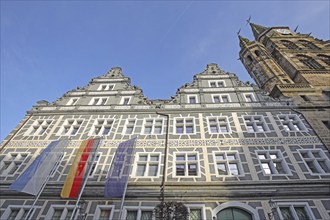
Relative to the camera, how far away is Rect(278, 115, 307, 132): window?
15695 millimetres

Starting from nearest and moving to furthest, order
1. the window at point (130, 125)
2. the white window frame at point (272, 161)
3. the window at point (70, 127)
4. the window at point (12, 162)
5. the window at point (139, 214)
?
the window at point (139, 214)
the white window frame at point (272, 161)
the window at point (12, 162)
the window at point (130, 125)
the window at point (70, 127)

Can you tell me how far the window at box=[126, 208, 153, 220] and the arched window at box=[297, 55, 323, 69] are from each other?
25.5 meters

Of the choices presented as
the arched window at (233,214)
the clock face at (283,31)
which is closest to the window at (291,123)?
the arched window at (233,214)

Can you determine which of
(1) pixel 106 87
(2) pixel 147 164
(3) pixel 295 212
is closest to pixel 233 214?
(3) pixel 295 212

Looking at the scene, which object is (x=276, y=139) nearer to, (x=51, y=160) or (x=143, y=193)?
(x=143, y=193)

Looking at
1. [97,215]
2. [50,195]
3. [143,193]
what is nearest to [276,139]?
[143,193]

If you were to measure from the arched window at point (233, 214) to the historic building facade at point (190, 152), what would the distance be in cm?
5

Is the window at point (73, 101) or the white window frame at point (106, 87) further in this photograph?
the white window frame at point (106, 87)

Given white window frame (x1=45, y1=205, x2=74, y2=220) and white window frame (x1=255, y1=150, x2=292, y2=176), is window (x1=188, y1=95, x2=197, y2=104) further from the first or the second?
white window frame (x1=45, y1=205, x2=74, y2=220)

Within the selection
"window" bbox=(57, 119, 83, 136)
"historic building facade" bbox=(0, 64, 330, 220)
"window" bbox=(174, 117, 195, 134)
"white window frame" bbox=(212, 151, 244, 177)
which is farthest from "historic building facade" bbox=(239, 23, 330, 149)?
"window" bbox=(57, 119, 83, 136)

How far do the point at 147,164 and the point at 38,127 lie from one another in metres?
9.68

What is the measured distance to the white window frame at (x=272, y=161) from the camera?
13.0 metres

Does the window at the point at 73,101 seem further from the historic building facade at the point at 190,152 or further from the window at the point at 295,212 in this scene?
the window at the point at 295,212

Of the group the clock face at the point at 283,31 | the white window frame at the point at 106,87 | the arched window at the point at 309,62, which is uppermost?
the clock face at the point at 283,31
